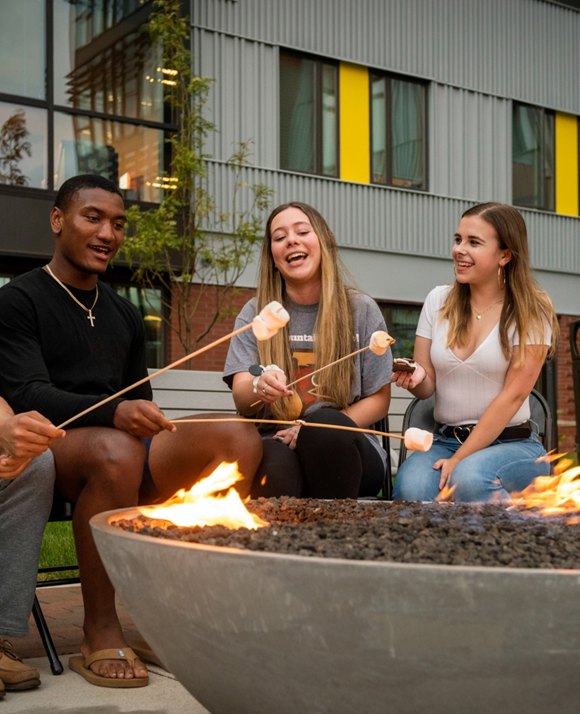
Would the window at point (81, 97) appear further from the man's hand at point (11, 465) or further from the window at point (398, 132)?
the man's hand at point (11, 465)

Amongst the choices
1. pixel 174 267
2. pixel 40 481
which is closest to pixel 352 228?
pixel 174 267

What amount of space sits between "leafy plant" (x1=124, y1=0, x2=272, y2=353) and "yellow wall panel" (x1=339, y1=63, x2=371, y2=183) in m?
1.57

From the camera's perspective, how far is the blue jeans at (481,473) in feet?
10.1

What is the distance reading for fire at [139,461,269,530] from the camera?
2035 mm

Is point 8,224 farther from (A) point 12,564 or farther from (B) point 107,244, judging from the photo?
(A) point 12,564

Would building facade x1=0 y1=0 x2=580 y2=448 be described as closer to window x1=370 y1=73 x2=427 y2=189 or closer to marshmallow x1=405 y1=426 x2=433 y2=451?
window x1=370 y1=73 x2=427 y2=189

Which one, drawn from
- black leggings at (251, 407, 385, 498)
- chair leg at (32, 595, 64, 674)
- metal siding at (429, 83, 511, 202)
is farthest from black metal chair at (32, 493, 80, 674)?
metal siding at (429, 83, 511, 202)

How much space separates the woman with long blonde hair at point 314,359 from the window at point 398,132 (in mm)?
10072

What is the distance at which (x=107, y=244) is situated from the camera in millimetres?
3020

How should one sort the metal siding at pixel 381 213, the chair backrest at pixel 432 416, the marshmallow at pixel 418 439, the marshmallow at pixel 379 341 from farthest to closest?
the metal siding at pixel 381 213 < the chair backrest at pixel 432 416 < the marshmallow at pixel 379 341 < the marshmallow at pixel 418 439

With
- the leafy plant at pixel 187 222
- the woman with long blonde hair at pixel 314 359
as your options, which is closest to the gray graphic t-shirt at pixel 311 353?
the woman with long blonde hair at pixel 314 359

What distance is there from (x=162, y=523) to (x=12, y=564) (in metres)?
0.67

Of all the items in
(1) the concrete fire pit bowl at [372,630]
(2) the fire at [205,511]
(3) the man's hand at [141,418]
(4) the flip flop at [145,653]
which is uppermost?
(3) the man's hand at [141,418]

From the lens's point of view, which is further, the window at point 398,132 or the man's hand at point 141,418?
the window at point 398,132
